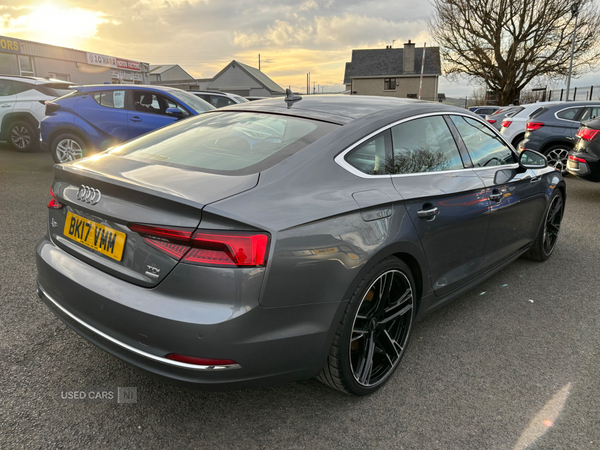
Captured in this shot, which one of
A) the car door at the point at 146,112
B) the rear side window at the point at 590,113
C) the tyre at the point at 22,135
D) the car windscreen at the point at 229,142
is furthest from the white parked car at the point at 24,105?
the rear side window at the point at 590,113

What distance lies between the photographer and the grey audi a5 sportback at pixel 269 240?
1768mm

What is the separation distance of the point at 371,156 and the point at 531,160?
2216 mm

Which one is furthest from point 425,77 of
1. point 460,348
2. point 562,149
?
point 460,348

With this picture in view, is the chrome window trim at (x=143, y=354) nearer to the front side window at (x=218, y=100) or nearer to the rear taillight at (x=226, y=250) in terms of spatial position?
the rear taillight at (x=226, y=250)

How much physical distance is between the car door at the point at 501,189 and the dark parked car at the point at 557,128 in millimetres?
6075

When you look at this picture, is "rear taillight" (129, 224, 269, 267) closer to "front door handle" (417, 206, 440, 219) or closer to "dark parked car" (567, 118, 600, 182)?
"front door handle" (417, 206, 440, 219)

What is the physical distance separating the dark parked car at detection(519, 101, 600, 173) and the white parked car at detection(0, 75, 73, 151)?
1004 cm

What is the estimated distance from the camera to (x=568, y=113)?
9.28 meters

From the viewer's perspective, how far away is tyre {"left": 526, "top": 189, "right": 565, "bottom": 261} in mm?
4262

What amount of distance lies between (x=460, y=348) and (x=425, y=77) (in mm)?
52815

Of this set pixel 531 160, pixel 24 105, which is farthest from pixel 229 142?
pixel 24 105

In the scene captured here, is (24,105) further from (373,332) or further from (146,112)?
(373,332)

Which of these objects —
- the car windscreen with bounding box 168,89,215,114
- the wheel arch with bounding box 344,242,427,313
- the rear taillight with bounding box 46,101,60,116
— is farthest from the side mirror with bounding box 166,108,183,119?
the wheel arch with bounding box 344,242,427,313

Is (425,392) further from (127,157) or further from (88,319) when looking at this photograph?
(127,157)
